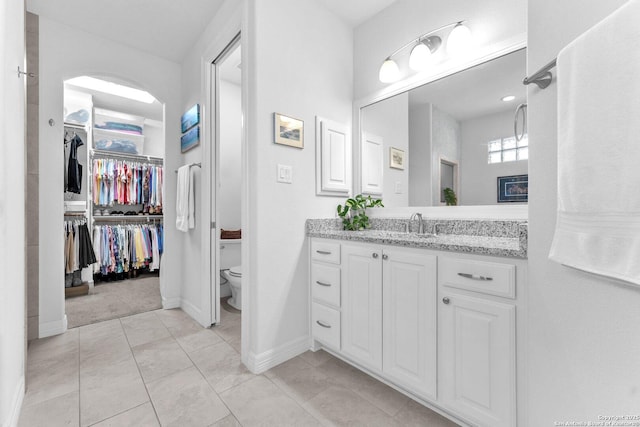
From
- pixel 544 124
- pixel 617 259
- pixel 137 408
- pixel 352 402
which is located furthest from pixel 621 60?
pixel 137 408

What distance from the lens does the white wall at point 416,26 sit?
1.60 meters

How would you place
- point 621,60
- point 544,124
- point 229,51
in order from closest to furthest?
point 621,60, point 544,124, point 229,51

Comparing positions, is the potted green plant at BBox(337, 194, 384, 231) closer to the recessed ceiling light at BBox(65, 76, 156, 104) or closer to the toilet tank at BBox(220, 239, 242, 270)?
the toilet tank at BBox(220, 239, 242, 270)

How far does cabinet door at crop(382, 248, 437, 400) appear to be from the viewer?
4.38ft

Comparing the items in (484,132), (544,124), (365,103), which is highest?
(365,103)

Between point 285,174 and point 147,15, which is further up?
point 147,15

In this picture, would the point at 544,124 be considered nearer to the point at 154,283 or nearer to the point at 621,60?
the point at 621,60

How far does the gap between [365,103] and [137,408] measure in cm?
254

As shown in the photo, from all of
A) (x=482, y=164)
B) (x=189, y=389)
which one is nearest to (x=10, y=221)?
(x=189, y=389)

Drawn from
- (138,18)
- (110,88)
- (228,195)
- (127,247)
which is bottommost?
(127,247)

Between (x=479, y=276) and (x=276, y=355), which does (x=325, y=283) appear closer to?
(x=276, y=355)

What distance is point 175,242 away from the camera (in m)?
2.96

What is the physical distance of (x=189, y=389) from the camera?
1.58m

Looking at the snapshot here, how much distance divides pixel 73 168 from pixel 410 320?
433 centimetres
